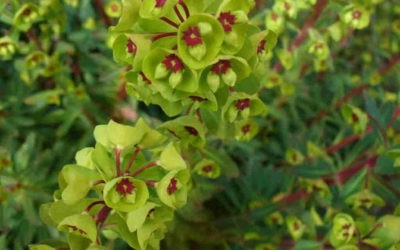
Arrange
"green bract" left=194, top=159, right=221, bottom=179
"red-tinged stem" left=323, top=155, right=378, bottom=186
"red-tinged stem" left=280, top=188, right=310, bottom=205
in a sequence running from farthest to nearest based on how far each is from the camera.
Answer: "red-tinged stem" left=280, top=188, right=310, bottom=205 < "red-tinged stem" left=323, top=155, right=378, bottom=186 < "green bract" left=194, top=159, right=221, bottom=179

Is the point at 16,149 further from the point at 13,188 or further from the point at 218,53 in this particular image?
the point at 218,53

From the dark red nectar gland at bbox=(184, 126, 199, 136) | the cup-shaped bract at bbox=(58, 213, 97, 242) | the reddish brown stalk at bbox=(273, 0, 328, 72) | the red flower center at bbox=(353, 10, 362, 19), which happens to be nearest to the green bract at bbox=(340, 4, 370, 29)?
the red flower center at bbox=(353, 10, 362, 19)

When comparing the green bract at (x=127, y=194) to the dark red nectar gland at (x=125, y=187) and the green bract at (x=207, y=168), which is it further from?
the green bract at (x=207, y=168)

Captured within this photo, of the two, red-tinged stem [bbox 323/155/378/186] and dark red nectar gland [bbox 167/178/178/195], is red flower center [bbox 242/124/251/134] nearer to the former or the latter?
red-tinged stem [bbox 323/155/378/186]

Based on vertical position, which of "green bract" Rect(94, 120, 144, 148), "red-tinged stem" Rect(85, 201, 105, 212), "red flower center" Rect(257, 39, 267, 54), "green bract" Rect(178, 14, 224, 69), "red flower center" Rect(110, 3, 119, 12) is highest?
"green bract" Rect(178, 14, 224, 69)

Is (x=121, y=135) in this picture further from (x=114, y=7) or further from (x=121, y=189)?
(x=114, y=7)

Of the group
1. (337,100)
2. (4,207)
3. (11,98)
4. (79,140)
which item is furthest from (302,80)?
(4,207)

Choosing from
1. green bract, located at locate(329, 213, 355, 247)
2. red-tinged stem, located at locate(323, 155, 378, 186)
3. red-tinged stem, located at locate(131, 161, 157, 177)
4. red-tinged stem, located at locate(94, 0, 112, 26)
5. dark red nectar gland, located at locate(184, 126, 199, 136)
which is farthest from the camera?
red-tinged stem, located at locate(94, 0, 112, 26)
